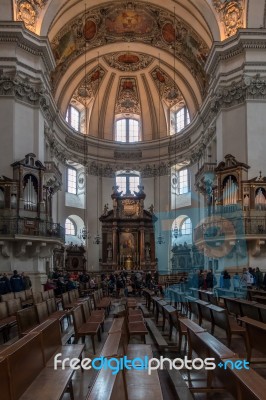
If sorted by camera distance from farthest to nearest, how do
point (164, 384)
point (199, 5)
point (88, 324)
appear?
point (199, 5) < point (88, 324) < point (164, 384)

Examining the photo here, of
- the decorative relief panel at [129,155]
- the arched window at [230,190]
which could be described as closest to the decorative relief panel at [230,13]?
the arched window at [230,190]

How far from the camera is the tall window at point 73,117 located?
30809mm

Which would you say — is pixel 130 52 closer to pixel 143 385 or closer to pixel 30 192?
pixel 30 192

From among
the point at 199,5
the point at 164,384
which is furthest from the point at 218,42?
the point at 164,384

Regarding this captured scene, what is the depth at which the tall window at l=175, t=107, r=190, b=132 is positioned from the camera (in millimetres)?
31125

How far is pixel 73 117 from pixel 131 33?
701 cm

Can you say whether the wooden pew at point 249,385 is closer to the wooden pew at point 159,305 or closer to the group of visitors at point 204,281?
the wooden pew at point 159,305

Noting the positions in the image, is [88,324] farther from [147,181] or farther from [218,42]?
[147,181]

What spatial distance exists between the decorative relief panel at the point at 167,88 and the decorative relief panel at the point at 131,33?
115 inches

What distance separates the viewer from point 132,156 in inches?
1298

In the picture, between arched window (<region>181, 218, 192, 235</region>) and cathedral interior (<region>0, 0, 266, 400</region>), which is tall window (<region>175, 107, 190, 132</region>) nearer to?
cathedral interior (<region>0, 0, 266, 400</region>)

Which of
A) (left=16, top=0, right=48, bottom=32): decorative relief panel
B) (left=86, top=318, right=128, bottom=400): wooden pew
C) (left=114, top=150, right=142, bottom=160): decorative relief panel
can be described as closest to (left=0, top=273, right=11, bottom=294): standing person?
(left=86, top=318, right=128, bottom=400): wooden pew

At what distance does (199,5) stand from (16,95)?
9.91 metres

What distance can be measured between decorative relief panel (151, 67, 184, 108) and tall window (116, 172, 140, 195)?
5.60 m
